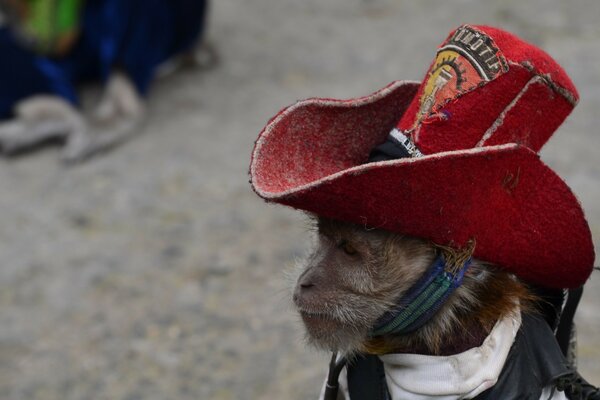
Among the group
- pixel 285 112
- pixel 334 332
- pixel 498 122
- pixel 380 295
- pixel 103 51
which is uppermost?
pixel 498 122

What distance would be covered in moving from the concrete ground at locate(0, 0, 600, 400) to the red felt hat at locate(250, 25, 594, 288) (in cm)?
54

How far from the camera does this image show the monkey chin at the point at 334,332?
5.32ft

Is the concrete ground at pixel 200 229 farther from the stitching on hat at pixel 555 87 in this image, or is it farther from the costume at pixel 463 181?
the stitching on hat at pixel 555 87

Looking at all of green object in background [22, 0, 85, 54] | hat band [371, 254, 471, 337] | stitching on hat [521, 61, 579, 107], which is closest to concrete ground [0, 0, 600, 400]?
hat band [371, 254, 471, 337]

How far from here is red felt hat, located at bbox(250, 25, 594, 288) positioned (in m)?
1.38

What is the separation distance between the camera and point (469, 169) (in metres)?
1.38

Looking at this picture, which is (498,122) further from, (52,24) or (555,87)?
(52,24)

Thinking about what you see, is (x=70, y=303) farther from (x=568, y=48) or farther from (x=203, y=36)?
(x=568, y=48)

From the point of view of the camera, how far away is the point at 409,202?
1410 mm

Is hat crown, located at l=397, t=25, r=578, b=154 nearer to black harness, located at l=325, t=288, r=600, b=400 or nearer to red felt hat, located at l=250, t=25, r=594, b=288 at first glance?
red felt hat, located at l=250, t=25, r=594, b=288

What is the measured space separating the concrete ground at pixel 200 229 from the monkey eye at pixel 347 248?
0.35 meters

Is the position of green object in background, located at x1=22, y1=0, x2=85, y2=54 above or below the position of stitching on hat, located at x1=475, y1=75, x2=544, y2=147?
below

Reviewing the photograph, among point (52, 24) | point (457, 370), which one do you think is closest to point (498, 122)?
point (457, 370)

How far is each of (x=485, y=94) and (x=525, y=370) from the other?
20.1 inches
